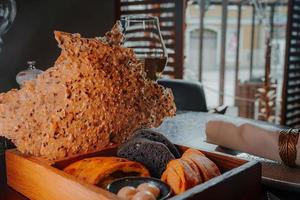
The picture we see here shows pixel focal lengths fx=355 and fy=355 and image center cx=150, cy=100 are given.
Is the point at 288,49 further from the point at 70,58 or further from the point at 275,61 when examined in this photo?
the point at 275,61

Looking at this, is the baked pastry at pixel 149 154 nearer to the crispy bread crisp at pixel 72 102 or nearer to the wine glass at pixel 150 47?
the crispy bread crisp at pixel 72 102

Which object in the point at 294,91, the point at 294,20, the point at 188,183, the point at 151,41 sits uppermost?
the point at 294,20

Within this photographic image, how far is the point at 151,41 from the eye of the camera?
4.09ft

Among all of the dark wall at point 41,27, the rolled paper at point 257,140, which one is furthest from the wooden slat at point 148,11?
the rolled paper at point 257,140

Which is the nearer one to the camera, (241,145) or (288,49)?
(241,145)

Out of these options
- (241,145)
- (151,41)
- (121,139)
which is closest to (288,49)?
(151,41)

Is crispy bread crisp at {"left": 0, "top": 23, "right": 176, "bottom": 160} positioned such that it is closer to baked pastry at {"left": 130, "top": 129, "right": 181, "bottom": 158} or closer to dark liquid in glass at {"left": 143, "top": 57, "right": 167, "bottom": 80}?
baked pastry at {"left": 130, "top": 129, "right": 181, "bottom": 158}

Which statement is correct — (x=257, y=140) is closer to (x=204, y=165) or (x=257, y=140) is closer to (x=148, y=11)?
(x=204, y=165)

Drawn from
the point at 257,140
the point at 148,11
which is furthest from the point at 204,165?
the point at 148,11

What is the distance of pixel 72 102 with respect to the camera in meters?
0.70

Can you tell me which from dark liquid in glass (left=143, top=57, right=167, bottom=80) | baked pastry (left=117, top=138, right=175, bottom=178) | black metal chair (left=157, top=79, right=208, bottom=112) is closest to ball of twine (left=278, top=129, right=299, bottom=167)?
baked pastry (left=117, top=138, right=175, bottom=178)

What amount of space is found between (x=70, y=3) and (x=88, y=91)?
6.95 ft

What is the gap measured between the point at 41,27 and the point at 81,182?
2.14 meters

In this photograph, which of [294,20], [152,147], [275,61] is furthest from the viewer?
[275,61]
